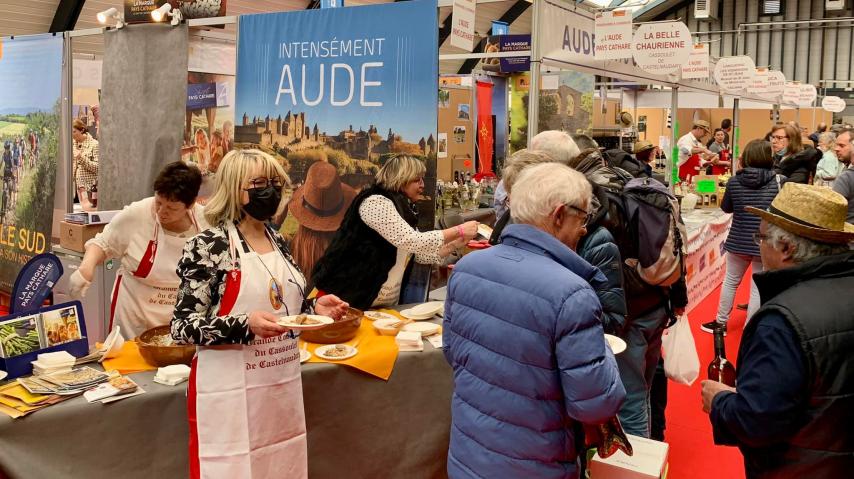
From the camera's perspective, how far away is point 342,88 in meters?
3.93

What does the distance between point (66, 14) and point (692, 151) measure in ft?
32.5

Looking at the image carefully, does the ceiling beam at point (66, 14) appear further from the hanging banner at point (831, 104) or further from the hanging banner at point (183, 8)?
the hanging banner at point (831, 104)

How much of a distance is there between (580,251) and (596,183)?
35 centimetres

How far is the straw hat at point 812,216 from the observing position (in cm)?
187

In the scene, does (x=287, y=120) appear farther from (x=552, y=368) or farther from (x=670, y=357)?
(x=552, y=368)

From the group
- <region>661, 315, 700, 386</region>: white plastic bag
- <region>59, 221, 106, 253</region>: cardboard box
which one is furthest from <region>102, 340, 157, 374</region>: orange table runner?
<region>661, 315, 700, 386</region>: white plastic bag

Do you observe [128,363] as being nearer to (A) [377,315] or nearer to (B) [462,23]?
(A) [377,315]

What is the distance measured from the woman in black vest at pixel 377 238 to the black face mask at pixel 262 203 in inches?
38.2

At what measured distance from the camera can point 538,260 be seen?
1.94 meters

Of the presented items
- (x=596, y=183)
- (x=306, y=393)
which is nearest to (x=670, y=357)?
(x=596, y=183)

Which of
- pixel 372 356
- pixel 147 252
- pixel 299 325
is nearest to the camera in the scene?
pixel 299 325

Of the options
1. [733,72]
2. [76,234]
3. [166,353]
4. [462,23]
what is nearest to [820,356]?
[166,353]


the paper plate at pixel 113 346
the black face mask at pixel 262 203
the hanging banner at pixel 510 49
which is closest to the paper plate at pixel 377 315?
→ the paper plate at pixel 113 346

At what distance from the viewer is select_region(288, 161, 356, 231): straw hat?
13.2 ft
